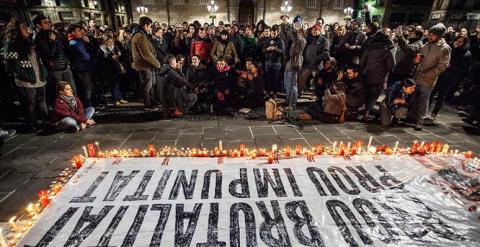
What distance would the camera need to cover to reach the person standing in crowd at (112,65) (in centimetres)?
698

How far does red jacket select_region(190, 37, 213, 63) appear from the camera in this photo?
7590 mm

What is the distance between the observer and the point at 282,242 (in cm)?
243

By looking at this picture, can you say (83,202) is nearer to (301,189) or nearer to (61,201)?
(61,201)

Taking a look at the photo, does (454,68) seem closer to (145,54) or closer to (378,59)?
(378,59)

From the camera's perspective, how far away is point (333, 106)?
19.7 ft

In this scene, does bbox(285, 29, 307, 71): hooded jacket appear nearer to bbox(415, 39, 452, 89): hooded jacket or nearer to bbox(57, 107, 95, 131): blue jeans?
bbox(415, 39, 452, 89): hooded jacket

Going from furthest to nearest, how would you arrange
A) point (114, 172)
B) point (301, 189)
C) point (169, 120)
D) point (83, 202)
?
1. point (169, 120)
2. point (114, 172)
3. point (301, 189)
4. point (83, 202)

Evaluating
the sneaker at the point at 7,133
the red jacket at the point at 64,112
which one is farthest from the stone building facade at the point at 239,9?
the sneaker at the point at 7,133

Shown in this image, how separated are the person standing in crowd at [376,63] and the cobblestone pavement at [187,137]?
972 millimetres

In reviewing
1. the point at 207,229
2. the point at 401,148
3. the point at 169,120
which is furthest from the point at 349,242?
the point at 169,120

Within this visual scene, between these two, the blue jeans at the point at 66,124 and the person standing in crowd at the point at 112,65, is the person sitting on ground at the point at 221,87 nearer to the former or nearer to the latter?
the person standing in crowd at the point at 112,65

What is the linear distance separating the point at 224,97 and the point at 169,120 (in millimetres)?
1548

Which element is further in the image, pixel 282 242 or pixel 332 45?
pixel 332 45

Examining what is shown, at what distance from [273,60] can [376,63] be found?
2.83m
